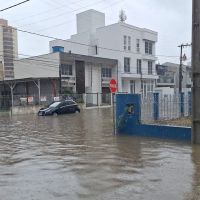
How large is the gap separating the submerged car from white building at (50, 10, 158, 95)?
52.1 feet

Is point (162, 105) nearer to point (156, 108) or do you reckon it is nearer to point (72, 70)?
point (156, 108)

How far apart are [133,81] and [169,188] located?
2017 inches

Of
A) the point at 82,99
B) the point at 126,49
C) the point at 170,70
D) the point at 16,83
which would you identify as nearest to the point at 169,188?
the point at 82,99

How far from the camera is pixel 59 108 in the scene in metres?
32.8

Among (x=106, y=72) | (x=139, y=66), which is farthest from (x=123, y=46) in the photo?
(x=139, y=66)

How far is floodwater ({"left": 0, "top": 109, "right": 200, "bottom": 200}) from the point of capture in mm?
6305

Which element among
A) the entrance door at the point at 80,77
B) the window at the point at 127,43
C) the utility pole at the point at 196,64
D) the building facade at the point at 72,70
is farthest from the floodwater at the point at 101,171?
the window at the point at 127,43

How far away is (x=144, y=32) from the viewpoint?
187 ft

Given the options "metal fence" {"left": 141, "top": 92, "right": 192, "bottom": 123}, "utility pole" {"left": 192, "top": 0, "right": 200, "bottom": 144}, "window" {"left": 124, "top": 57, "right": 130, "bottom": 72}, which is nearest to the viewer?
"utility pole" {"left": 192, "top": 0, "right": 200, "bottom": 144}

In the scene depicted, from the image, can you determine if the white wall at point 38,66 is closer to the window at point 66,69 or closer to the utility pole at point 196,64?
the window at point 66,69

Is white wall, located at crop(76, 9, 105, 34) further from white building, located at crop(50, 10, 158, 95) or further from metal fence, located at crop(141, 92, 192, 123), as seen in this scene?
metal fence, located at crop(141, 92, 192, 123)

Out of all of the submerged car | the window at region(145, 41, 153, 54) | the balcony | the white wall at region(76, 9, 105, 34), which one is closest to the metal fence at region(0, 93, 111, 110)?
the balcony

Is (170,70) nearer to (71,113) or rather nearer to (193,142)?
(71,113)

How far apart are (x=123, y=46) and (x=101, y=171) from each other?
46.8 metres
